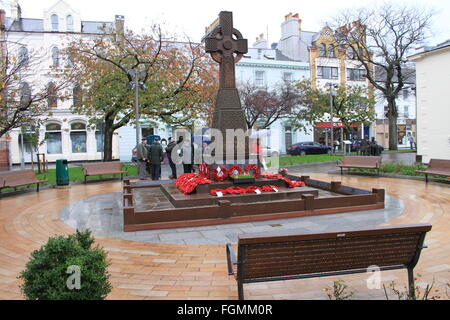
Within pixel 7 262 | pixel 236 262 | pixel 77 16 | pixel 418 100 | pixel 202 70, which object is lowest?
pixel 7 262

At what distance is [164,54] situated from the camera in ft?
68.9

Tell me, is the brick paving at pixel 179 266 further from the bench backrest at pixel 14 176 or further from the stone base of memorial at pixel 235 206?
the bench backrest at pixel 14 176

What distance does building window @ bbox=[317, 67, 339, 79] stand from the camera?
45969 mm

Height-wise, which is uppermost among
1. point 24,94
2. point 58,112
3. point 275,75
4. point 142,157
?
point 275,75

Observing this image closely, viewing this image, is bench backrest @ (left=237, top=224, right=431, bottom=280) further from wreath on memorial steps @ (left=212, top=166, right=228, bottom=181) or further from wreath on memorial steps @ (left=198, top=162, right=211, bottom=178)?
wreath on memorial steps @ (left=198, top=162, right=211, bottom=178)

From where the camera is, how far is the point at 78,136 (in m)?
36.9

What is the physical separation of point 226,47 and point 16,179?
8677mm

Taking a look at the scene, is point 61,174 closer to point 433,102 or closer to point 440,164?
point 440,164

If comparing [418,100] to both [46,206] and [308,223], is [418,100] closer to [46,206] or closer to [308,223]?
[308,223]

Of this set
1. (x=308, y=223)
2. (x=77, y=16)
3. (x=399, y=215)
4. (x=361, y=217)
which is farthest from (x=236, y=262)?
(x=77, y=16)

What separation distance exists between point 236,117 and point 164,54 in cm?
1170

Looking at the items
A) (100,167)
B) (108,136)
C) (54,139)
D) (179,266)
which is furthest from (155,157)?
(54,139)

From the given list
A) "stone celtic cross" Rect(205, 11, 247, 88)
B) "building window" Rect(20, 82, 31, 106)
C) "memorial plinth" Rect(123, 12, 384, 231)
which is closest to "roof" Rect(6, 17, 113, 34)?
"building window" Rect(20, 82, 31, 106)

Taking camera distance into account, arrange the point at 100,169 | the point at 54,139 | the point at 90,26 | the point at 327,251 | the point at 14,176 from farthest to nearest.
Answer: the point at 90,26 → the point at 54,139 → the point at 100,169 → the point at 14,176 → the point at 327,251
